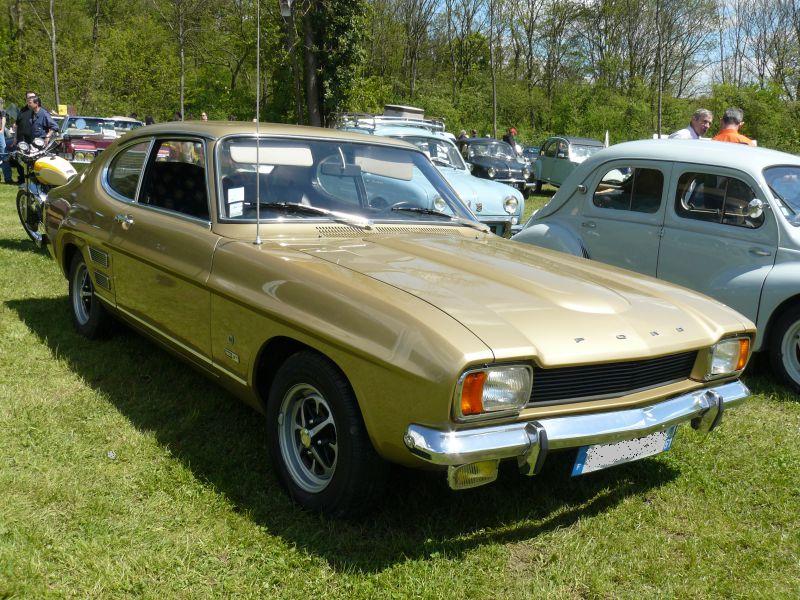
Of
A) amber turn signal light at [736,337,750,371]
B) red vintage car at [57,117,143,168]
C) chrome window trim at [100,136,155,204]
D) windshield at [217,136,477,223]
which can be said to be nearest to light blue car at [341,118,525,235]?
windshield at [217,136,477,223]

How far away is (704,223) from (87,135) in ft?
55.1

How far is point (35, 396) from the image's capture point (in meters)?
4.07

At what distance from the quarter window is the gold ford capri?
2cm

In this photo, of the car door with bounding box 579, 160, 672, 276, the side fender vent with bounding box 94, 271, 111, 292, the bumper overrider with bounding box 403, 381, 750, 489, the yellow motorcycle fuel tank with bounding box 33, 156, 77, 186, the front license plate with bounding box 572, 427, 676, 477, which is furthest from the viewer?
the yellow motorcycle fuel tank with bounding box 33, 156, 77, 186

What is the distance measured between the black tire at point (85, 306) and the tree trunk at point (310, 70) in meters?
19.9

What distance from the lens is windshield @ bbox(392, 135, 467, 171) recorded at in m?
11.4

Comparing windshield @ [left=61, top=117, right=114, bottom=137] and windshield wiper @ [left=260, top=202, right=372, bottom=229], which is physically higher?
windshield @ [left=61, top=117, right=114, bottom=137]

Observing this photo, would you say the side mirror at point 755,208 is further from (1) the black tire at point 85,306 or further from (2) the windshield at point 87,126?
(2) the windshield at point 87,126

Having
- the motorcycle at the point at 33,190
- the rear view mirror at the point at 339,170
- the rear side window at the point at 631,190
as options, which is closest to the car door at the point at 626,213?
the rear side window at the point at 631,190

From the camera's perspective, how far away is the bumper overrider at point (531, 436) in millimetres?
2416

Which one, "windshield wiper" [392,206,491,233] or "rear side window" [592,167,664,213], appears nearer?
"windshield wiper" [392,206,491,233]

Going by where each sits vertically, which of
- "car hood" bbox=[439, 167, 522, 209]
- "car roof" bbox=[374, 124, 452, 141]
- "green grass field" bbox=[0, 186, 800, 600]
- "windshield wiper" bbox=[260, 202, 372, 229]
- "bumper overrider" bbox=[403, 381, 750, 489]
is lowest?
"green grass field" bbox=[0, 186, 800, 600]

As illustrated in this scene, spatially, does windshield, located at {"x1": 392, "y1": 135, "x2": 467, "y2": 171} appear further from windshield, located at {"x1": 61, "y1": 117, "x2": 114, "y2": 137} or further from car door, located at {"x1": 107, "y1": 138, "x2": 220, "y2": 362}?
windshield, located at {"x1": 61, "y1": 117, "x2": 114, "y2": 137}

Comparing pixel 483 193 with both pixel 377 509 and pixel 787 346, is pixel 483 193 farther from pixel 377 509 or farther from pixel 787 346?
pixel 377 509
